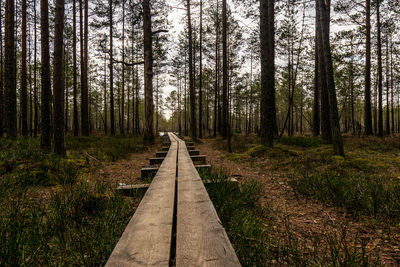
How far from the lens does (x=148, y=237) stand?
1.27 meters

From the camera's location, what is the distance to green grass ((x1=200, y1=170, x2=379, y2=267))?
4.35 feet

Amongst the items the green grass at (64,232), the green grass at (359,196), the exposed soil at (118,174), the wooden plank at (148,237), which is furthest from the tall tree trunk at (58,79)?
the green grass at (359,196)

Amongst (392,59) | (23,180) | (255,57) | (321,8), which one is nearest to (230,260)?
(23,180)

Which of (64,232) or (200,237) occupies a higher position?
(200,237)

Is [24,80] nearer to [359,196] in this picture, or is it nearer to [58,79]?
[58,79]

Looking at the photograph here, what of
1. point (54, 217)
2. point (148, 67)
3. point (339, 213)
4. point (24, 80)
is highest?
point (148, 67)

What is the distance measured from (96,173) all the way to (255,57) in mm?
16345

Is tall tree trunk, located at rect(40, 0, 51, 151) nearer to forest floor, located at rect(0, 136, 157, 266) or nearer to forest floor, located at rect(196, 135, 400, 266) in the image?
forest floor, located at rect(0, 136, 157, 266)

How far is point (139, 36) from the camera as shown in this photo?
19.7 m

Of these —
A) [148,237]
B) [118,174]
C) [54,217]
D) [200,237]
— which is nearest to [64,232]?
[54,217]

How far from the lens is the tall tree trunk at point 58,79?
16.6 ft

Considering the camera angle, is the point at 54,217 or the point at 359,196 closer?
the point at 54,217

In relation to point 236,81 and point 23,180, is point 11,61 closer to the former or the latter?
point 23,180

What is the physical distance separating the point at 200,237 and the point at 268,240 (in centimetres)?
84
